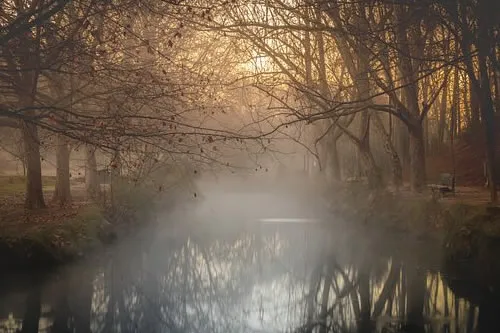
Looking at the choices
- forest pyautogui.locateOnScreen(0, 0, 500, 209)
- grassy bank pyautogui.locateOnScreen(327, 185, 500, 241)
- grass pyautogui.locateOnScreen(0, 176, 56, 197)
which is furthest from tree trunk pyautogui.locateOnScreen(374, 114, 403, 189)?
grass pyautogui.locateOnScreen(0, 176, 56, 197)

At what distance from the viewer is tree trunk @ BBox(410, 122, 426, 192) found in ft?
74.7

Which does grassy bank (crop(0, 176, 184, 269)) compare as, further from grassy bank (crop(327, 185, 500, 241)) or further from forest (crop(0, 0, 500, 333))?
grassy bank (crop(327, 185, 500, 241))

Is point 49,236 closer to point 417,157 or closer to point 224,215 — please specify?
point 417,157

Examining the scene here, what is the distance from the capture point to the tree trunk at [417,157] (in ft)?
74.7

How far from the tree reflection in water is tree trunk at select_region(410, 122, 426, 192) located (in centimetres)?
437

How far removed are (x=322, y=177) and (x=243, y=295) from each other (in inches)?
990

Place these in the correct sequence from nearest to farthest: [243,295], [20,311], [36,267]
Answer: [20,311]
[243,295]
[36,267]

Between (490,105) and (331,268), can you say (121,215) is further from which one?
(490,105)

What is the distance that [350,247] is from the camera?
789 inches

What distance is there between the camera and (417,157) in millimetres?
23000

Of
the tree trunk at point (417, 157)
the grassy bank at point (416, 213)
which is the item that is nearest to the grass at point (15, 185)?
the grassy bank at point (416, 213)

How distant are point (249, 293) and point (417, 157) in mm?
11506

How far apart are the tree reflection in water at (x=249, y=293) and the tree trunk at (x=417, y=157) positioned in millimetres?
4367

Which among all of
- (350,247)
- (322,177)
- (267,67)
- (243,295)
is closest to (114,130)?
(243,295)
